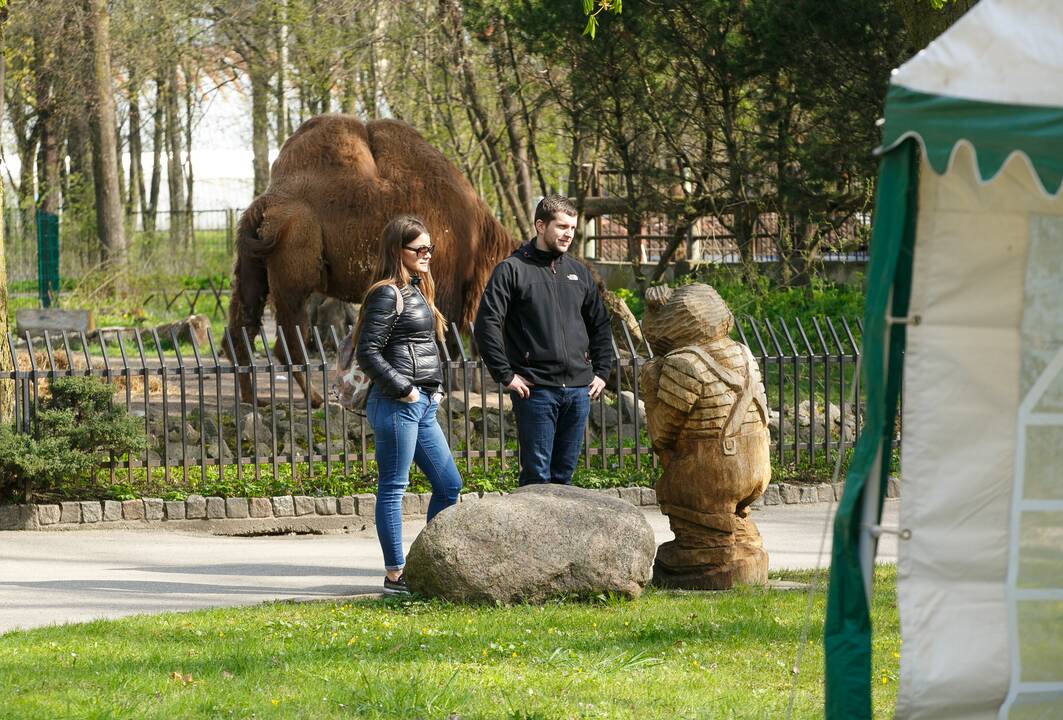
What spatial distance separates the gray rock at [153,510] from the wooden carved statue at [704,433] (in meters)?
4.07

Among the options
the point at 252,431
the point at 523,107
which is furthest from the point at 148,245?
the point at 252,431

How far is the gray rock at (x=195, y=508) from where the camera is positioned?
10.1 m

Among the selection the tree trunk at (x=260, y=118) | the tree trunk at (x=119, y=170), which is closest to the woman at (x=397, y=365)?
the tree trunk at (x=260, y=118)

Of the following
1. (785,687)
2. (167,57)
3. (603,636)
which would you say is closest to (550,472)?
(603,636)

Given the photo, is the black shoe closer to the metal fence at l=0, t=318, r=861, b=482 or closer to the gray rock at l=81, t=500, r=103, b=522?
the metal fence at l=0, t=318, r=861, b=482

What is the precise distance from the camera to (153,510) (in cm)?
1001

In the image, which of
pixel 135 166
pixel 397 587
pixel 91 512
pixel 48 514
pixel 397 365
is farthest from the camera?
pixel 135 166

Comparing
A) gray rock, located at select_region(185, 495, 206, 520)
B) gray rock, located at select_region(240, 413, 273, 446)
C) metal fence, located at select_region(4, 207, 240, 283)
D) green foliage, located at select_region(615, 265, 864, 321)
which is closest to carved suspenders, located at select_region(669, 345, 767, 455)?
gray rock, located at select_region(185, 495, 206, 520)

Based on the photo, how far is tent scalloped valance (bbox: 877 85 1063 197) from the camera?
12.5 ft

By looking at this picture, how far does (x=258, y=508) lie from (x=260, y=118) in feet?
69.3

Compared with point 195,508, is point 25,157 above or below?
above

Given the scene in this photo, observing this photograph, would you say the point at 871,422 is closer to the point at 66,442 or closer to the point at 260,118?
the point at 66,442

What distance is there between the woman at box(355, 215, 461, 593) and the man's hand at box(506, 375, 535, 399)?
41 cm

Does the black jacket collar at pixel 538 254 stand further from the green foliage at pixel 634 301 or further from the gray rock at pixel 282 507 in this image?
the green foliage at pixel 634 301
